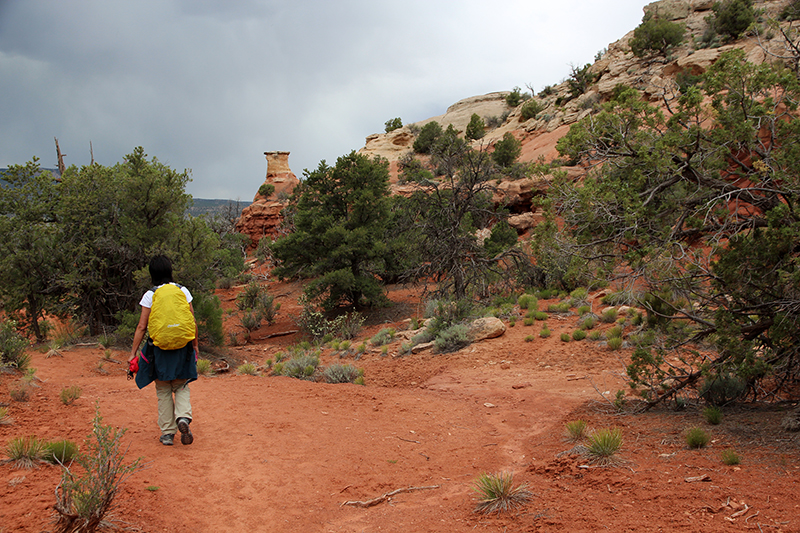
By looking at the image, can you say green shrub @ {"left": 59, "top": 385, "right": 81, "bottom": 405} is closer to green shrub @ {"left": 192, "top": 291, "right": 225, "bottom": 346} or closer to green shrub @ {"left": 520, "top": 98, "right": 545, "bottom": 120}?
green shrub @ {"left": 192, "top": 291, "right": 225, "bottom": 346}

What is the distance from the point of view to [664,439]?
4.45 m

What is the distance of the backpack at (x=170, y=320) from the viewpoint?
14.1 feet

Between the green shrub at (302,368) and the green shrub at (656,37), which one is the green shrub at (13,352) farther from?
the green shrub at (656,37)

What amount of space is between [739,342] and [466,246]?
9539 millimetres

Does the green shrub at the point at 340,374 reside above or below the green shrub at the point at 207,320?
below

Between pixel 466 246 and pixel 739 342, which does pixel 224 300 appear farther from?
pixel 739 342

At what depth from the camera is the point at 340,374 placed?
9.08 meters

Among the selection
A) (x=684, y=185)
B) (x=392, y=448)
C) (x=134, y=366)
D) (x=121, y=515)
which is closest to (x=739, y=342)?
(x=684, y=185)

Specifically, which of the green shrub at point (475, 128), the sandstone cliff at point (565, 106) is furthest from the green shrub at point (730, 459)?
the green shrub at point (475, 128)

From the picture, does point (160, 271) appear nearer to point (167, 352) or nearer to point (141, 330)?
point (141, 330)

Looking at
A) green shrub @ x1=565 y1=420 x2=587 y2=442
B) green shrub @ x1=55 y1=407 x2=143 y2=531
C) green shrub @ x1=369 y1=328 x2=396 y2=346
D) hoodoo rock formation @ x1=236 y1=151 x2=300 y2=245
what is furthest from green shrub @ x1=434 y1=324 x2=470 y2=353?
hoodoo rock formation @ x1=236 y1=151 x2=300 y2=245

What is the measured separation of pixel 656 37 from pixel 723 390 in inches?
1436

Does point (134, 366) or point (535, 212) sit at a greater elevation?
point (535, 212)

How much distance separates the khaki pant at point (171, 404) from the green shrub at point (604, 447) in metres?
3.70
